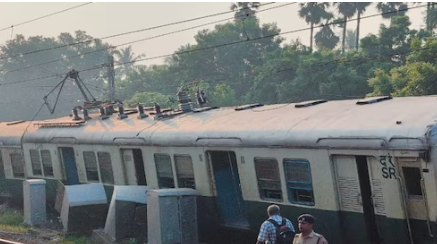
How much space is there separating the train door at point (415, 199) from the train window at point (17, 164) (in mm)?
13288

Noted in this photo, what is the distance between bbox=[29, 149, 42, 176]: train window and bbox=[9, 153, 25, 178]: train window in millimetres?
751

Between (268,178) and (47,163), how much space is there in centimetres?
888

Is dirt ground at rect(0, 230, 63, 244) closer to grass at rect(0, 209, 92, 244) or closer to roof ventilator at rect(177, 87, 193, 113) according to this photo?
grass at rect(0, 209, 92, 244)

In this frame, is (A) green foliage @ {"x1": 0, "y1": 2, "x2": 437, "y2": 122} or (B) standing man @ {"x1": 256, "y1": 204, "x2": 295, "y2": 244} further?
(A) green foliage @ {"x1": 0, "y1": 2, "x2": 437, "y2": 122}

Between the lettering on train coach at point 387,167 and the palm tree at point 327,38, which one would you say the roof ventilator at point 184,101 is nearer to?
the lettering on train coach at point 387,167

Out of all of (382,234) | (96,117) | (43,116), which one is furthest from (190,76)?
(382,234)

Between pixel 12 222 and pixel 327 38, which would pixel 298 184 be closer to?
pixel 12 222

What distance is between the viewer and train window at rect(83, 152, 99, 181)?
15552 millimetres

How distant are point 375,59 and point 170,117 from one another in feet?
76.7

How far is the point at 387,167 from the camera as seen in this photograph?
8.76 meters

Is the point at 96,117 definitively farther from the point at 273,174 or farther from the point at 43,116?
the point at 43,116

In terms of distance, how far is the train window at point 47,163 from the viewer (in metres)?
17.3

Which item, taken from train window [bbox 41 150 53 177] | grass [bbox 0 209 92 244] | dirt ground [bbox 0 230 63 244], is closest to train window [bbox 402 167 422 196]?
grass [bbox 0 209 92 244]

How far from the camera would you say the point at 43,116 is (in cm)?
7062
